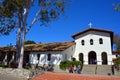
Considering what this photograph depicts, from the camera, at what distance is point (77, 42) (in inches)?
1361

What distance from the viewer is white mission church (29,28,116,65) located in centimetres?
3145

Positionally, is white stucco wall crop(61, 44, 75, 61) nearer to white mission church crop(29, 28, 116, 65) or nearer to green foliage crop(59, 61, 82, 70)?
white mission church crop(29, 28, 116, 65)

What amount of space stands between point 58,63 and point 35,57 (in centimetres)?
595

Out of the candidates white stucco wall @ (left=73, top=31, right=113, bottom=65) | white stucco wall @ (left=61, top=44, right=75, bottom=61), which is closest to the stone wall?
white stucco wall @ (left=61, top=44, right=75, bottom=61)

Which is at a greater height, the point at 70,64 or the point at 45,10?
the point at 45,10

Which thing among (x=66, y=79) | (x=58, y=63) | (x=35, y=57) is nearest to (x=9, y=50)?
(x=35, y=57)

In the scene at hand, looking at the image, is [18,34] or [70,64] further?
[70,64]

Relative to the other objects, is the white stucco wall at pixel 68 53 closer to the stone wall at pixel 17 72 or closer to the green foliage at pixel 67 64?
the green foliage at pixel 67 64

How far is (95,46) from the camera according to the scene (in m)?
32.8

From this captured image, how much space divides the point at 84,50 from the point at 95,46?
224cm

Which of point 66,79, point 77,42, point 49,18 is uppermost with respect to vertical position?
point 49,18

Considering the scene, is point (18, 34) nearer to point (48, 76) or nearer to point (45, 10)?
point (45, 10)

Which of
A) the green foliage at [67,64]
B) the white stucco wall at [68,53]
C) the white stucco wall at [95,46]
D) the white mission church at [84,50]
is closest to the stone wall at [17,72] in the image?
the green foliage at [67,64]

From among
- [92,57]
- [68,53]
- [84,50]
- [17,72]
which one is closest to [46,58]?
[68,53]
